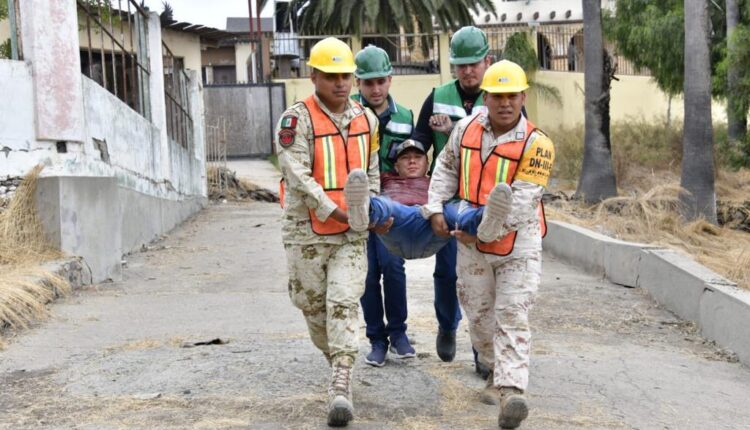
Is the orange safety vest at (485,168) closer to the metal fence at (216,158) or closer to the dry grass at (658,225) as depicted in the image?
the dry grass at (658,225)

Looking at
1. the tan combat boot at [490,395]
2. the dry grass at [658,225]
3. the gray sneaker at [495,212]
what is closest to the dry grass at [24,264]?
the tan combat boot at [490,395]

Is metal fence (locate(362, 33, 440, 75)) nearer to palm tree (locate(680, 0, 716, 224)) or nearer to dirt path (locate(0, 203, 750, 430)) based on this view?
palm tree (locate(680, 0, 716, 224))

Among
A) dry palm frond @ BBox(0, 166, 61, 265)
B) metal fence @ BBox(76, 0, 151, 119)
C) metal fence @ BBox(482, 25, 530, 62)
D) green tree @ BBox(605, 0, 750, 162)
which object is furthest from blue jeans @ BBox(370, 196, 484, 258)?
metal fence @ BBox(482, 25, 530, 62)

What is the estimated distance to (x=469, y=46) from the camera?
5570mm

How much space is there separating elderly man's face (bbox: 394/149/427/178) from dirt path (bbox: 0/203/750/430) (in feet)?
3.77

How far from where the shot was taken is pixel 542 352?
6609mm

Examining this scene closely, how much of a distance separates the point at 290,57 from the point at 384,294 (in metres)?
27.4

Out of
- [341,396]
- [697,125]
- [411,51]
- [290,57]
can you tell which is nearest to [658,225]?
[697,125]

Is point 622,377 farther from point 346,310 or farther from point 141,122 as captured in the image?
point 141,122

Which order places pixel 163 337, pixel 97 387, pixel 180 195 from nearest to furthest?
pixel 97 387 → pixel 163 337 → pixel 180 195

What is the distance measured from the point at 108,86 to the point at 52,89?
2.85m

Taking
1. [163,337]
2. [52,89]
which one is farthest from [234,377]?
[52,89]

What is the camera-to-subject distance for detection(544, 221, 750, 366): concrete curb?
23.0ft

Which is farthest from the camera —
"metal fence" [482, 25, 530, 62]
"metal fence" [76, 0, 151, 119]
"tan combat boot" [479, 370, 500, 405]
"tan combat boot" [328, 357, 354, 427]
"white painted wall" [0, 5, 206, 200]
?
"metal fence" [482, 25, 530, 62]
